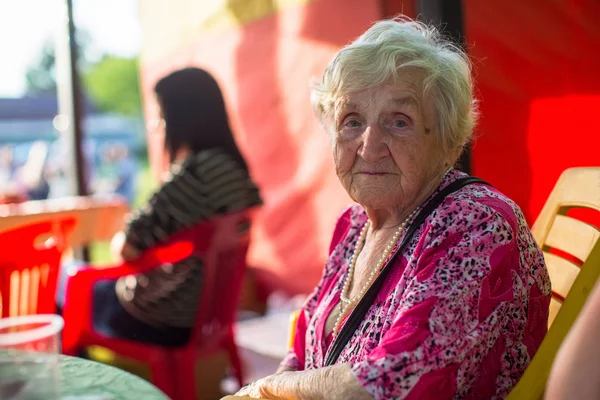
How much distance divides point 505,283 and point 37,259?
164 centimetres

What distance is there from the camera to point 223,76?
5461 millimetres

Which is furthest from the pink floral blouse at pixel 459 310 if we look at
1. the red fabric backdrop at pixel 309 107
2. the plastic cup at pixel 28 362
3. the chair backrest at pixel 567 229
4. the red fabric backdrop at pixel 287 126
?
the red fabric backdrop at pixel 287 126

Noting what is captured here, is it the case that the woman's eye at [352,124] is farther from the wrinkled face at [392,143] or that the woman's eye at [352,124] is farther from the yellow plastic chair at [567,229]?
the yellow plastic chair at [567,229]

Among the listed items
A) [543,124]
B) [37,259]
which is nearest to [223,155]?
[37,259]

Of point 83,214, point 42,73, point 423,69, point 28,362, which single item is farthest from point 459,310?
point 42,73

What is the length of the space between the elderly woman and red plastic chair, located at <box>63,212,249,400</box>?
1158mm

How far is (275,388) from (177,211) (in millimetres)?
1552

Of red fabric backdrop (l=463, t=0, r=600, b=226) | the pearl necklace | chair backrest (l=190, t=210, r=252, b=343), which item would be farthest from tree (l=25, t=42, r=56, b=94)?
the pearl necklace

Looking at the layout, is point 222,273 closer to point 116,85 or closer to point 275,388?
point 275,388

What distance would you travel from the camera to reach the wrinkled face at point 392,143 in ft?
5.04

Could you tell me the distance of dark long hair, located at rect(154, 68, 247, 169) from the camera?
3135 mm

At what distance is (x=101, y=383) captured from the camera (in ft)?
3.88

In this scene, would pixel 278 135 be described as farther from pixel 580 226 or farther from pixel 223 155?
pixel 580 226

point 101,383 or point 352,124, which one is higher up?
point 352,124
